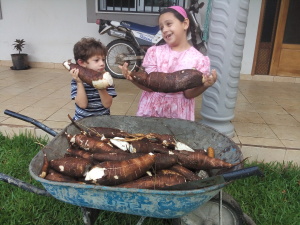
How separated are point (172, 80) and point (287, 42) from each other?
5.08m

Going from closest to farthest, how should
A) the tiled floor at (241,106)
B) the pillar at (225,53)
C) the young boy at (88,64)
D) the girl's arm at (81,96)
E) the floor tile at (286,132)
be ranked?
1. the girl's arm at (81,96)
2. the young boy at (88,64)
3. the pillar at (225,53)
4. the tiled floor at (241,106)
5. the floor tile at (286,132)

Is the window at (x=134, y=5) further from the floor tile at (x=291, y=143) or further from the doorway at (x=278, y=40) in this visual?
the floor tile at (x=291, y=143)

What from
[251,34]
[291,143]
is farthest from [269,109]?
[251,34]

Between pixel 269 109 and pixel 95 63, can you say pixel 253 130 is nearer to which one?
pixel 269 109

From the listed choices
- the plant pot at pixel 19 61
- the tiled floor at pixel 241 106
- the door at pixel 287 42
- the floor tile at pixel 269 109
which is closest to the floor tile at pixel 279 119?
the tiled floor at pixel 241 106

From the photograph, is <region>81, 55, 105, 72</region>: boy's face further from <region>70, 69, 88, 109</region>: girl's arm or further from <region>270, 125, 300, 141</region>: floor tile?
<region>270, 125, 300, 141</region>: floor tile

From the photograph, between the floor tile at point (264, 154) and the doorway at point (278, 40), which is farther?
the doorway at point (278, 40)

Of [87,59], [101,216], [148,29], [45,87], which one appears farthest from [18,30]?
[101,216]

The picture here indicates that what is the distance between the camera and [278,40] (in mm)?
6039

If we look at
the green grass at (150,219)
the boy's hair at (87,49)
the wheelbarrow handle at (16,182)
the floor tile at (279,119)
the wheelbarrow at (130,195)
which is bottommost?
the green grass at (150,219)

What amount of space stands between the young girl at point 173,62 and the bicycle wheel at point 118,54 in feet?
11.8

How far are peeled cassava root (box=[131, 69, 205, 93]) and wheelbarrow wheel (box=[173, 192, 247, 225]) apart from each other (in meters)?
0.80

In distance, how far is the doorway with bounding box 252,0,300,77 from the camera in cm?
582

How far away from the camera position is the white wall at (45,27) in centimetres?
646
